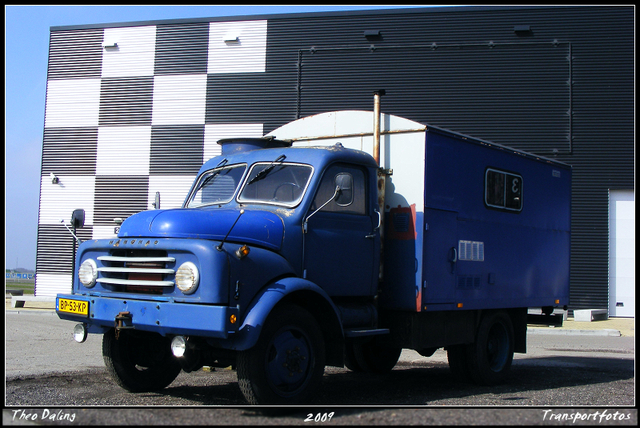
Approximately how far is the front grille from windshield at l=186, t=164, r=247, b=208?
140 centimetres

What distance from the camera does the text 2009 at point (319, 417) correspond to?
5570 mm

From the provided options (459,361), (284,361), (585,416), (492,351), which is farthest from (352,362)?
(585,416)

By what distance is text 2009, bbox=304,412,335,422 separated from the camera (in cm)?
557

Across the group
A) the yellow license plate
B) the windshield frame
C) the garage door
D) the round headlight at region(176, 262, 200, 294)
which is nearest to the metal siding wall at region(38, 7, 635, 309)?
the garage door

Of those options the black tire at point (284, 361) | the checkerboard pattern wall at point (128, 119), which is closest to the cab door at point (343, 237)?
the black tire at point (284, 361)

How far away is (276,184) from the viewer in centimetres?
708

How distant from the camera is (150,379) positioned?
7.16m

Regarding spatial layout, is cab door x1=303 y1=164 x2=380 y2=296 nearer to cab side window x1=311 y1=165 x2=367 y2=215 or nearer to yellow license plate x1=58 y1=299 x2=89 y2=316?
cab side window x1=311 y1=165 x2=367 y2=215

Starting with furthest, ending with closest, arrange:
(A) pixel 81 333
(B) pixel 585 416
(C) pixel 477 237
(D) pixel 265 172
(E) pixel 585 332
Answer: (E) pixel 585 332, (C) pixel 477 237, (D) pixel 265 172, (A) pixel 81 333, (B) pixel 585 416

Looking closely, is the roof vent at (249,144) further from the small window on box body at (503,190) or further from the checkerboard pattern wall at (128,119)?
the checkerboard pattern wall at (128,119)

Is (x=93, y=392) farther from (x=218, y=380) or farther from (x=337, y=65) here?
(x=337, y=65)

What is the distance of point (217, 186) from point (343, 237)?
5.20 feet

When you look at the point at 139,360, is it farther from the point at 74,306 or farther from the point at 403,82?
the point at 403,82

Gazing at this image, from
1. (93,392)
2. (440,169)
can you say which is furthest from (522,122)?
(93,392)
